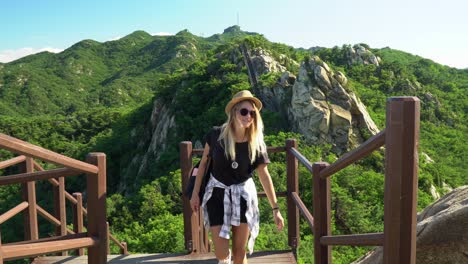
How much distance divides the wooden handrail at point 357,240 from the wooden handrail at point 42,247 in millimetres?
1208

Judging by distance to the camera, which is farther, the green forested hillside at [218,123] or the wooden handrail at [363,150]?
the green forested hillside at [218,123]

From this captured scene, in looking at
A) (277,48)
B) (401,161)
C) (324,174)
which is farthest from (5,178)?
Result: (277,48)

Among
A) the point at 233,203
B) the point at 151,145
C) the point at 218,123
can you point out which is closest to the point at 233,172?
the point at 233,203

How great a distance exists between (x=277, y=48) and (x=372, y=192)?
17.1 m

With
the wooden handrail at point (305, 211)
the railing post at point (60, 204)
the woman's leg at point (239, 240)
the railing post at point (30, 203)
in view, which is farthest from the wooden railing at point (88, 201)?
the railing post at point (60, 204)

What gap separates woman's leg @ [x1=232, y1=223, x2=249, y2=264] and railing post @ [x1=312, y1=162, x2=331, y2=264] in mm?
476

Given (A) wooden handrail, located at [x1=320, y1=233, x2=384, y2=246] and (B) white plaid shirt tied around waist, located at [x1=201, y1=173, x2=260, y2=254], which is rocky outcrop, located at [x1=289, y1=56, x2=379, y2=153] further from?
(A) wooden handrail, located at [x1=320, y1=233, x2=384, y2=246]

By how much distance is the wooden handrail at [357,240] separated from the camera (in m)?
1.73

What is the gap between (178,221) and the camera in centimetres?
1082

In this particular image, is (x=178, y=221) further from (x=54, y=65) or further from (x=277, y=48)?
(x=54, y=65)

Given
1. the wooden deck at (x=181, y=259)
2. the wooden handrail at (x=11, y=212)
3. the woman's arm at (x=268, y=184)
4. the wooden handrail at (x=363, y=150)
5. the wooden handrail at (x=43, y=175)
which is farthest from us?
the wooden deck at (x=181, y=259)

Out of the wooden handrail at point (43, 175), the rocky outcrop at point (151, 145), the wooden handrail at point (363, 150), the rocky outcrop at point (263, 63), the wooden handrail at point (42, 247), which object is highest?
the rocky outcrop at point (263, 63)

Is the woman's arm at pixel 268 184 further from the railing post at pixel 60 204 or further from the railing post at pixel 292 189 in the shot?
the railing post at pixel 60 204

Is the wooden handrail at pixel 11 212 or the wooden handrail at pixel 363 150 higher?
the wooden handrail at pixel 363 150
